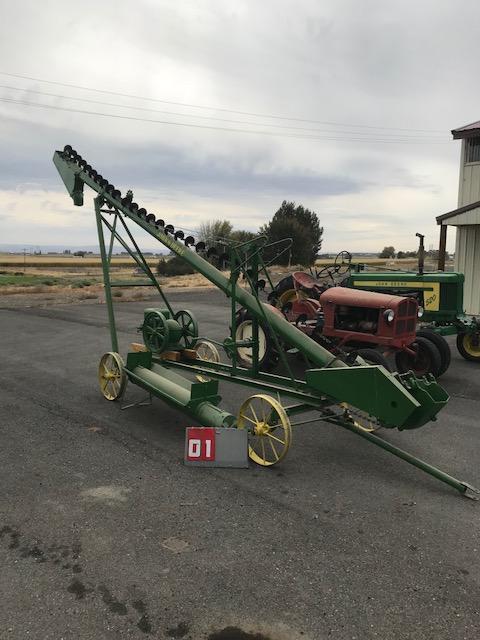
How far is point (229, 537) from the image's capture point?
11.4ft

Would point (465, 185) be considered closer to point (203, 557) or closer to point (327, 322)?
point (327, 322)

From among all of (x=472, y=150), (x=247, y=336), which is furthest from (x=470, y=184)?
(x=247, y=336)

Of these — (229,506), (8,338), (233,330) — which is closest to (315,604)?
(229,506)

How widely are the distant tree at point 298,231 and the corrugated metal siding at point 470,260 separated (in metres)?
31.6

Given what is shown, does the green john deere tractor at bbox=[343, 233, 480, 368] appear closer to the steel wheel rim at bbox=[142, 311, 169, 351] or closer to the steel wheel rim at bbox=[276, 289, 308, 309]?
the steel wheel rim at bbox=[276, 289, 308, 309]

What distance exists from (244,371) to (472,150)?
13.0 m

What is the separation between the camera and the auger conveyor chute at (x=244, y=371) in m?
4.27

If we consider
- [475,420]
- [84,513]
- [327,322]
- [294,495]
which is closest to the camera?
[84,513]

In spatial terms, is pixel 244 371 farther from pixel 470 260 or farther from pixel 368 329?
pixel 470 260

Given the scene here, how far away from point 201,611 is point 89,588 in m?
0.72

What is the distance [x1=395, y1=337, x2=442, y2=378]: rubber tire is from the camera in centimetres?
750

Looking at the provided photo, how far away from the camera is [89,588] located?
2.93 m

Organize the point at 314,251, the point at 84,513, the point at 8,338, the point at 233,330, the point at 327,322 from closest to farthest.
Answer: the point at 84,513 → the point at 233,330 → the point at 327,322 → the point at 8,338 → the point at 314,251

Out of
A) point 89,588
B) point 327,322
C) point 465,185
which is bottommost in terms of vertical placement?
point 89,588
